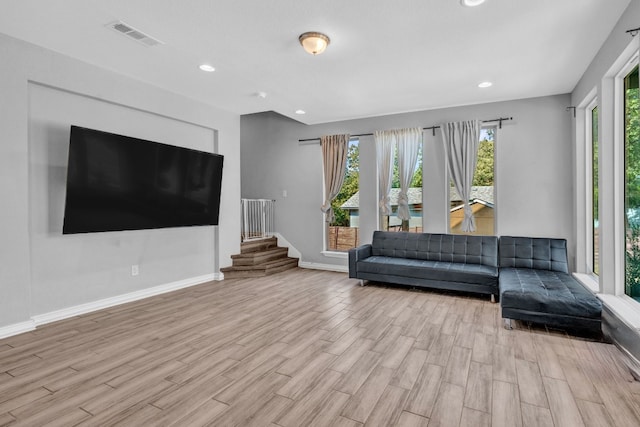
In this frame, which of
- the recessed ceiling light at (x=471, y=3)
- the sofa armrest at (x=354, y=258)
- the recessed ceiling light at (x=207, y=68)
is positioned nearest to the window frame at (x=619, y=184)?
the recessed ceiling light at (x=471, y=3)

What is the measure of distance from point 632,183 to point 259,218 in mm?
5624

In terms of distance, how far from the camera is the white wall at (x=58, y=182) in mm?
3164

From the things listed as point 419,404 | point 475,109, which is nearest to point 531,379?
point 419,404

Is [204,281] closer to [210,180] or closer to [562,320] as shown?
[210,180]

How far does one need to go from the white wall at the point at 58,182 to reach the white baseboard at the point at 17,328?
2cm

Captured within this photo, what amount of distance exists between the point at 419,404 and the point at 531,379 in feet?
3.03

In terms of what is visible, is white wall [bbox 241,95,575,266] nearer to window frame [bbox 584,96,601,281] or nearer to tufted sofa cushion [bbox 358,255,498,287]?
window frame [bbox 584,96,601,281]

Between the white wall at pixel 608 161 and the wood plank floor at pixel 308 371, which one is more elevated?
the white wall at pixel 608 161

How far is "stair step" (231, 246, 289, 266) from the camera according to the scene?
5.77m

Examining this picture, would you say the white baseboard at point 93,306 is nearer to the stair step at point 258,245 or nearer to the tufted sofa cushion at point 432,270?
the stair step at point 258,245

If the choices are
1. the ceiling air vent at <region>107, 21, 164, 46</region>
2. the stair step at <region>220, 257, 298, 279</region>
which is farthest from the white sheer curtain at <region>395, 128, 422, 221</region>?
the ceiling air vent at <region>107, 21, 164, 46</region>

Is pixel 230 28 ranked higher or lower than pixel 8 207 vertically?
higher

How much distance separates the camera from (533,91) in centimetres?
460

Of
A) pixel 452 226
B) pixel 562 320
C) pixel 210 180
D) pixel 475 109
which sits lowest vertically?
pixel 562 320
